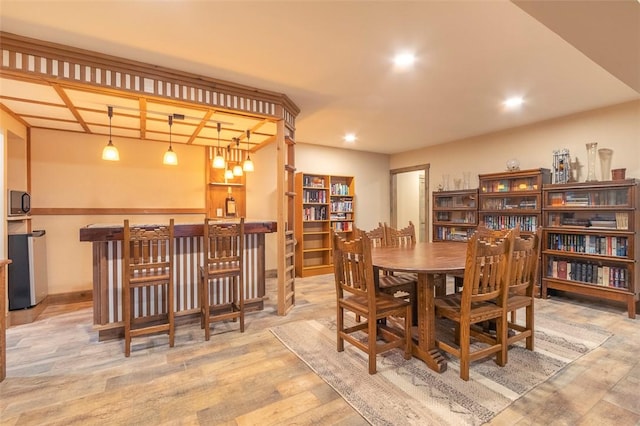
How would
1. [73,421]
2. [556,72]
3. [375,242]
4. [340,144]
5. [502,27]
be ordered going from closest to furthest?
[73,421], [502,27], [556,72], [375,242], [340,144]

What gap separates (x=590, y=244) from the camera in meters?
3.84

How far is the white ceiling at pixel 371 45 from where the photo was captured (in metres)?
1.93

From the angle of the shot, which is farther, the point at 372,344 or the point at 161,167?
the point at 161,167

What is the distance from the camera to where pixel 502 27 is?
7.20 feet

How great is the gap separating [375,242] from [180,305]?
8.08ft

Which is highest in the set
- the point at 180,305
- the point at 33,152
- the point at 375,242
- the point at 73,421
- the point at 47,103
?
the point at 47,103

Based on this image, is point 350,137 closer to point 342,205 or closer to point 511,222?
point 342,205

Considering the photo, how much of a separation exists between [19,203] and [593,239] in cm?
709

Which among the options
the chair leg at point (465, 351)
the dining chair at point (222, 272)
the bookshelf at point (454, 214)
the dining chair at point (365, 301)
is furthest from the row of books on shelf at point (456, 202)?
the dining chair at point (222, 272)

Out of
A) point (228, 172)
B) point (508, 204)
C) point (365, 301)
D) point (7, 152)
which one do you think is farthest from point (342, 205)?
point (7, 152)

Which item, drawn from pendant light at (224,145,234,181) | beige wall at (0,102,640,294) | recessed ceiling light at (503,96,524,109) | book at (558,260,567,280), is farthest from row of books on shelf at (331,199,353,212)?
book at (558,260,567,280)

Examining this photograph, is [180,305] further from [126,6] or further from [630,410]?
[630,410]

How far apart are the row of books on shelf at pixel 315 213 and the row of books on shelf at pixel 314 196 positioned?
0.15 metres

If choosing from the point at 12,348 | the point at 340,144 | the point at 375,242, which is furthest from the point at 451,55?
the point at 12,348
